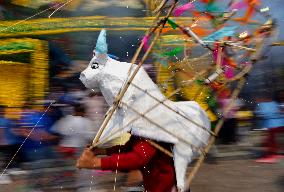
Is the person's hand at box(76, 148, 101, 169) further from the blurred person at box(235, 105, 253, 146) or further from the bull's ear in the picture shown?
the blurred person at box(235, 105, 253, 146)

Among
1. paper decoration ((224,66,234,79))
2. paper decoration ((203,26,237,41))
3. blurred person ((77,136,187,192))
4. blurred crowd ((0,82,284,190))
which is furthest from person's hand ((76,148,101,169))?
blurred crowd ((0,82,284,190))

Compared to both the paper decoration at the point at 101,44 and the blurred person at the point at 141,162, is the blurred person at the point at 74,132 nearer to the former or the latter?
the blurred person at the point at 141,162

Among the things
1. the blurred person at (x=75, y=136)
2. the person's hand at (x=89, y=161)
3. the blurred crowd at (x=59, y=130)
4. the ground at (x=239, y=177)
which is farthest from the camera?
the blurred crowd at (x=59, y=130)

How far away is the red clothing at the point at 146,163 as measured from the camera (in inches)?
103

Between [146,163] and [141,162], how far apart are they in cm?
4

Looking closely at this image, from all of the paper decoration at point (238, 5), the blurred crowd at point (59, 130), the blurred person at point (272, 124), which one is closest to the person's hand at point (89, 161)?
the paper decoration at point (238, 5)

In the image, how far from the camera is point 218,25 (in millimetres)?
3170

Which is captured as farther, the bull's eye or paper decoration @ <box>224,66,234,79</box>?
paper decoration @ <box>224,66,234,79</box>

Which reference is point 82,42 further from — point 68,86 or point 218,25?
point 218,25

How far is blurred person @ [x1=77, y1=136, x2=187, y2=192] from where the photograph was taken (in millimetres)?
2615

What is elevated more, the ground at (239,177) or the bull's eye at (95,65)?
the bull's eye at (95,65)

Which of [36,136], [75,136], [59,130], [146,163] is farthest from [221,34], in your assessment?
[36,136]

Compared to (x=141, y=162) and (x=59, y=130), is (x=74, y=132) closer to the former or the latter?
(x=59, y=130)

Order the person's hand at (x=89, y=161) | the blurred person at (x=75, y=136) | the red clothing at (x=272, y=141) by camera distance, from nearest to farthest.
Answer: the person's hand at (x=89, y=161)
the blurred person at (x=75, y=136)
the red clothing at (x=272, y=141)
